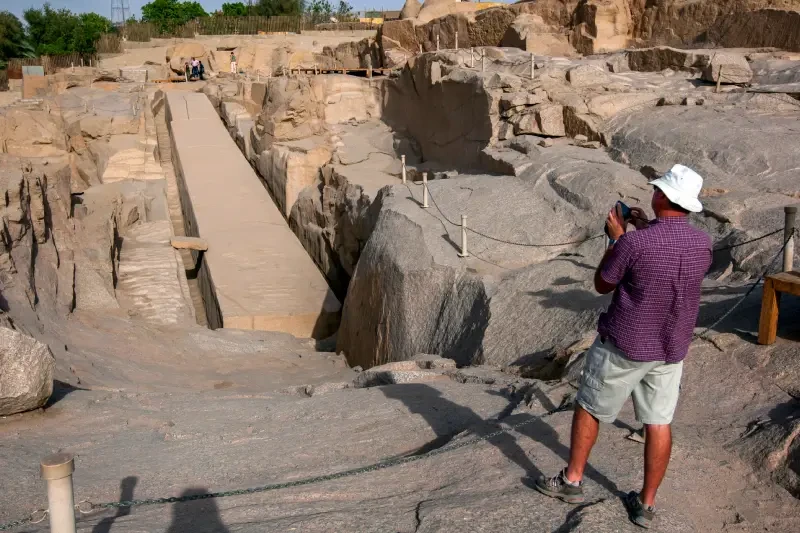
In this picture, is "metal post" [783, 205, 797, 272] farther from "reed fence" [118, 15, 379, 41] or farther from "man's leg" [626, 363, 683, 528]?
"reed fence" [118, 15, 379, 41]

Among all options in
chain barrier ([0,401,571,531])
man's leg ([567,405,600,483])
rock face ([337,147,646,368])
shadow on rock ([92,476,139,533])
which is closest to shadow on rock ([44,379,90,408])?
shadow on rock ([92,476,139,533])

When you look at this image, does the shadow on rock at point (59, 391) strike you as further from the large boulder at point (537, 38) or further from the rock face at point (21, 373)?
the large boulder at point (537, 38)

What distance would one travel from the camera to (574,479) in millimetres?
2725

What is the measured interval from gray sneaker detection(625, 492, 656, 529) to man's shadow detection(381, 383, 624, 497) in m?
0.13

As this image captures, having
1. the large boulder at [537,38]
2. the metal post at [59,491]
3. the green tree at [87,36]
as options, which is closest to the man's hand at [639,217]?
the metal post at [59,491]

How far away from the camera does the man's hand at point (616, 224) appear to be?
2684 mm

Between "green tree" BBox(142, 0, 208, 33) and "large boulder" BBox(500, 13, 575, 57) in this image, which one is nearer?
"large boulder" BBox(500, 13, 575, 57)

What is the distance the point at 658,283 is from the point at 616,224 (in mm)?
267

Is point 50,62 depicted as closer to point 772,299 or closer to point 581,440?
point 772,299

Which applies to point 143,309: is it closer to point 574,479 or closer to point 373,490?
point 373,490

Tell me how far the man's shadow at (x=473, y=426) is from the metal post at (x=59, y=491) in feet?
5.33

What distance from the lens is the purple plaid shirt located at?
2541 mm

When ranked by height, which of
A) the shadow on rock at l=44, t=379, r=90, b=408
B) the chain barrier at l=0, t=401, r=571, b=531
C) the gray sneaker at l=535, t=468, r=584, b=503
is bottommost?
the shadow on rock at l=44, t=379, r=90, b=408

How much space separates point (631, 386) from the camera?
8.66ft
